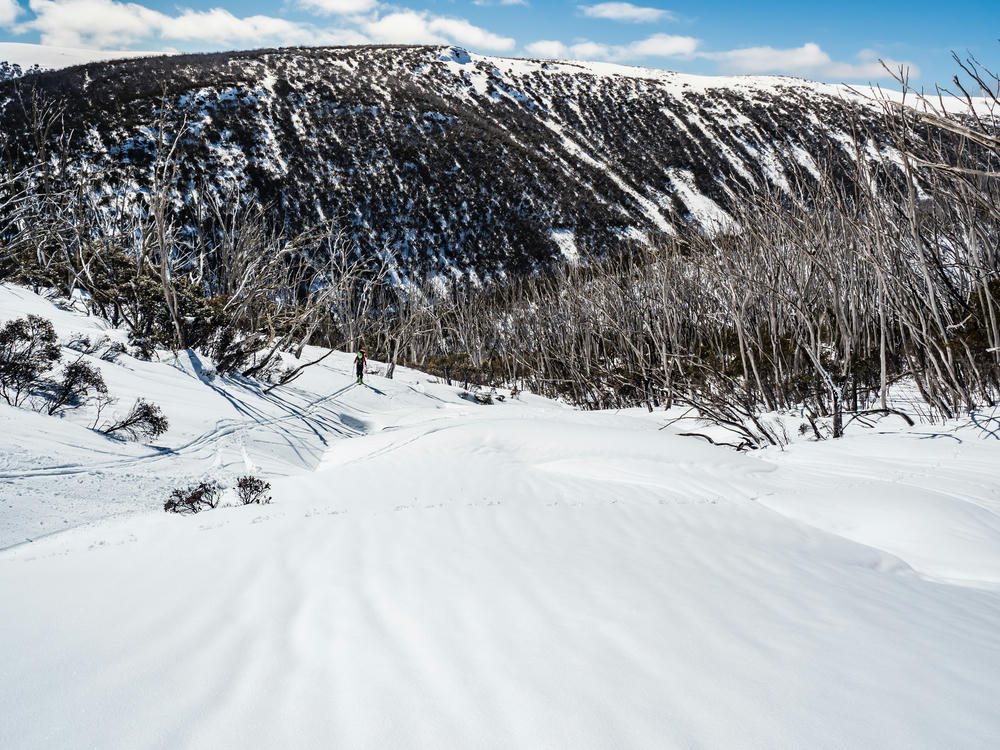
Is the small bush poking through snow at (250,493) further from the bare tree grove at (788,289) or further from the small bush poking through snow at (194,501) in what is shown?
the bare tree grove at (788,289)

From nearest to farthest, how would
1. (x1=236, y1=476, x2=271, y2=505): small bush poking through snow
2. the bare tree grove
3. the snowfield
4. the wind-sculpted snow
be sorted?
the snowfield, (x1=236, y1=476, x2=271, y2=505): small bush poking through snow, the bare tree grove, the wind-sculpted snow

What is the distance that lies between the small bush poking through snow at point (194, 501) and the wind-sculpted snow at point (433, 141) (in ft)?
109

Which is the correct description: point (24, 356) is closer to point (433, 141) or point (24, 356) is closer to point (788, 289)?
point (788, 289)

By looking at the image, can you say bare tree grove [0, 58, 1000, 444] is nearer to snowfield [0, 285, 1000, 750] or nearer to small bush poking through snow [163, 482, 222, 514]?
snowfield [0, 285, 1000, 750]

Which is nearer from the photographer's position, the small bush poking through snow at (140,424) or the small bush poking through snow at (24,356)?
the small bush poking through snow at (24,356)

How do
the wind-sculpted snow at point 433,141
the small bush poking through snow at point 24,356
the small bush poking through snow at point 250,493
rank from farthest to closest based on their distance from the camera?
the wind-sculpted snow at point 433,141, the small bush poking through snow at point 24,356, the small bush poking through snow at point 250,493

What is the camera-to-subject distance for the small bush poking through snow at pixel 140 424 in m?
6.50

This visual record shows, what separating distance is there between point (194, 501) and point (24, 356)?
3.68 meters

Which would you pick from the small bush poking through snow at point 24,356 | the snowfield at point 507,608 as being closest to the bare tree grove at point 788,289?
the snowfield at point 507,608

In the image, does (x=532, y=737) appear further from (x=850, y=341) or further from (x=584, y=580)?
(x=850, y=341)

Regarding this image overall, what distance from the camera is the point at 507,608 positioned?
8.15 ft

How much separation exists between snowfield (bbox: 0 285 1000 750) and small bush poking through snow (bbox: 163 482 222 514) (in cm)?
23

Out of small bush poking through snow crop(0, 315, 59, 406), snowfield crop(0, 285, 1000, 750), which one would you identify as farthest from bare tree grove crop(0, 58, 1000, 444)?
small bush poking through snow crop(0, 315, 59, 406)

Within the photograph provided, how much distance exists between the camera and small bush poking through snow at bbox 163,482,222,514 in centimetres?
479
